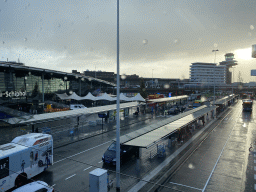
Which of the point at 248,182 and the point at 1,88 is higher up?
the point at 1,88

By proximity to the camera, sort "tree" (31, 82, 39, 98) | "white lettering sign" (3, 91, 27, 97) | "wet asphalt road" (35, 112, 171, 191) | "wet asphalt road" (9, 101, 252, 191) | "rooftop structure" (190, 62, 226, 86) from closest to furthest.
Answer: "wet asphalt road" (9, 101, 252, 191) < "wet asphalt road" (35, 112, 171, 191) < "white lettering sign" (3, 91, 27, 97) < "tree" (31, 82, 39, 98) < "rooftop structure" (190, 62, 226, 86)

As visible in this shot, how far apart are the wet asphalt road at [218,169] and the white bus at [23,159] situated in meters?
6.87

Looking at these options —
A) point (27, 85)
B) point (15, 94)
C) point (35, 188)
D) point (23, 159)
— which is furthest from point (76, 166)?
point (27, 85)

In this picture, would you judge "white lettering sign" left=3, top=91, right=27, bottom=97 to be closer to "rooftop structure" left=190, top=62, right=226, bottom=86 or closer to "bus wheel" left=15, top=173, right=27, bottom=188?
"bus wheel" left=15, top=173, right=27, bottom=188

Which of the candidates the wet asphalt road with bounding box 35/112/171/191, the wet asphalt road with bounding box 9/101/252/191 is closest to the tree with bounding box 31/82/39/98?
the wet asphalt road with bounding box 35/112/171/191

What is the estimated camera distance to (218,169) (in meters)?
11.0

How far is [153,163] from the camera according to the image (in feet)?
39.3

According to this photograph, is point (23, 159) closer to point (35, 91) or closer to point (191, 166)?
point (191, 166)

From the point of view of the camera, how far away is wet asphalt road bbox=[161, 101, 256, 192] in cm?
909

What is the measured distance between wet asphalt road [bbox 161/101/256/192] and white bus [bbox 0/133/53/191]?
6.87 m

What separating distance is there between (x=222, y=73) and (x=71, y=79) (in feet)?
512

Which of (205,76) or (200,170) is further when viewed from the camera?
(205,76)

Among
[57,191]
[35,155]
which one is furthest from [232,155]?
[35,155]

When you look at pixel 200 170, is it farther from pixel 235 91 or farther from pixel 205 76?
pixel 205 76
